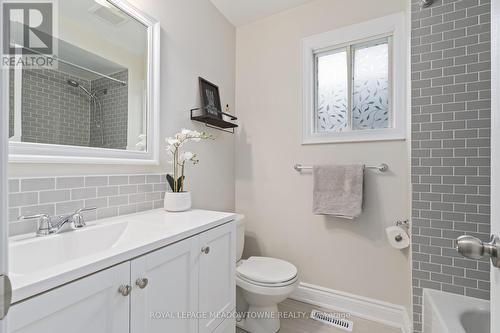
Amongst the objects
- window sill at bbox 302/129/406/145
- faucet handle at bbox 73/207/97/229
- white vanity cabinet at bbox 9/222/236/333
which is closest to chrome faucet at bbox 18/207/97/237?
faucet handle at bbox 73/207/97/229

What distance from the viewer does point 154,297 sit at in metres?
0.80

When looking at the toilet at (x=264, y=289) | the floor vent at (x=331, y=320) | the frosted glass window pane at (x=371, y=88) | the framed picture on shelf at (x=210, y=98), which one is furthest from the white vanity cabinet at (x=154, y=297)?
the frosted glass window pane at (x=371, y=88)

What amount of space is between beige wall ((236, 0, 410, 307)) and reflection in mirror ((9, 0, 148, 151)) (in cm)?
107

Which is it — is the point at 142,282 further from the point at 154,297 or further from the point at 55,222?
the point at 55,222

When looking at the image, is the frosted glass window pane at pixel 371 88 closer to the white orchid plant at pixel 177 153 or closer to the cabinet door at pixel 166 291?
the white orchid plant at pixel 177 153

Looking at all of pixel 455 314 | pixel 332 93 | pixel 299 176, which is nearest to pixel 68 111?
pixel 299 176

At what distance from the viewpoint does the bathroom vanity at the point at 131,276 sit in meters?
0.55

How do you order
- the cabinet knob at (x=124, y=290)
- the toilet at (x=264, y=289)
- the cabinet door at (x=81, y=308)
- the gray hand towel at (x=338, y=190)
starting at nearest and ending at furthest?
the cabinet door at (x=81, y=308), the cabinet knob at (x=124, y=290), the toilet at (x=264, y=289), the gray hand towel at (x=338, y=190)

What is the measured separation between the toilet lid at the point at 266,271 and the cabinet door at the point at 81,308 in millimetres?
905

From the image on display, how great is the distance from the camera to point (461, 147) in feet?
3.93

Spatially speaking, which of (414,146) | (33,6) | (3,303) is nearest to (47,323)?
(3,303)

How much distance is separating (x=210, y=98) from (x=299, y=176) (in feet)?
3.22

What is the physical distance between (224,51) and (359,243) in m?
1.99

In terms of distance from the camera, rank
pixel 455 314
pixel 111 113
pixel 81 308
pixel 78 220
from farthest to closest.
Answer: pixel 111 113
pixel 455 314
pixel 78 220
pixel 81 308
